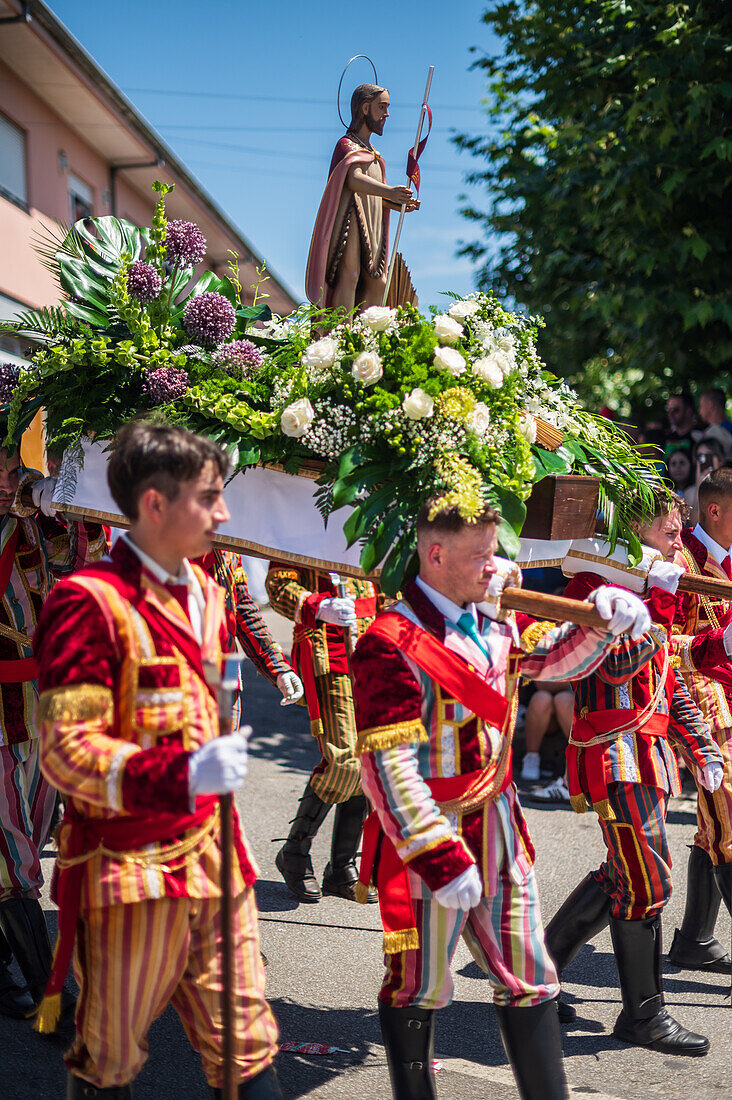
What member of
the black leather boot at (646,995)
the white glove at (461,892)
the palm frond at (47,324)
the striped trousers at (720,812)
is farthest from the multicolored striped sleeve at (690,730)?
the palm frond at (47,324)

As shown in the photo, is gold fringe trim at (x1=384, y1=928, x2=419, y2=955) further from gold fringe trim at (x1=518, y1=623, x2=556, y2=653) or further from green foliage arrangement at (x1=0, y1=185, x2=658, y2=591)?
green foliage arrangement at (x1=0, y1=185, x2=658, y2=591)

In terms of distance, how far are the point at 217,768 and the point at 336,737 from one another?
283 cm

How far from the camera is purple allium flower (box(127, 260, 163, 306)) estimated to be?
12.3 feet

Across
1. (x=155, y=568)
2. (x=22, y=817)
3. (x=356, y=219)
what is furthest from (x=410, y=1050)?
(x=356, y=219)

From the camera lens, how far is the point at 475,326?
340 centimetres

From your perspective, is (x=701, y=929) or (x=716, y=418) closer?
(x=701, y=929)

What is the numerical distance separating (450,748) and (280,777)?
504 centimetres

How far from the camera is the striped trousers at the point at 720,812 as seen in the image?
13.8ft

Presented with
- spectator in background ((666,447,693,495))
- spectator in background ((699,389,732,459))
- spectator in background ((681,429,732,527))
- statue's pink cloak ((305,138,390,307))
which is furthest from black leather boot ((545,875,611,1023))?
spectator in background ((699,389,732,459))

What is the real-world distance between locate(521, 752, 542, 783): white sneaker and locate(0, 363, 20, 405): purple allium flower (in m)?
4.75

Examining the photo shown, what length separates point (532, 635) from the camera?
9.91ft

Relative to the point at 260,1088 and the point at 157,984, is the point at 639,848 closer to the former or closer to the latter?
the point at 260,1088

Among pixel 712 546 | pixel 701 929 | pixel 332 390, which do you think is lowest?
pixel 701 929

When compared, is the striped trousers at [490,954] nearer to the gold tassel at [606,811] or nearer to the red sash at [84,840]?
the red sash at [84,840]
